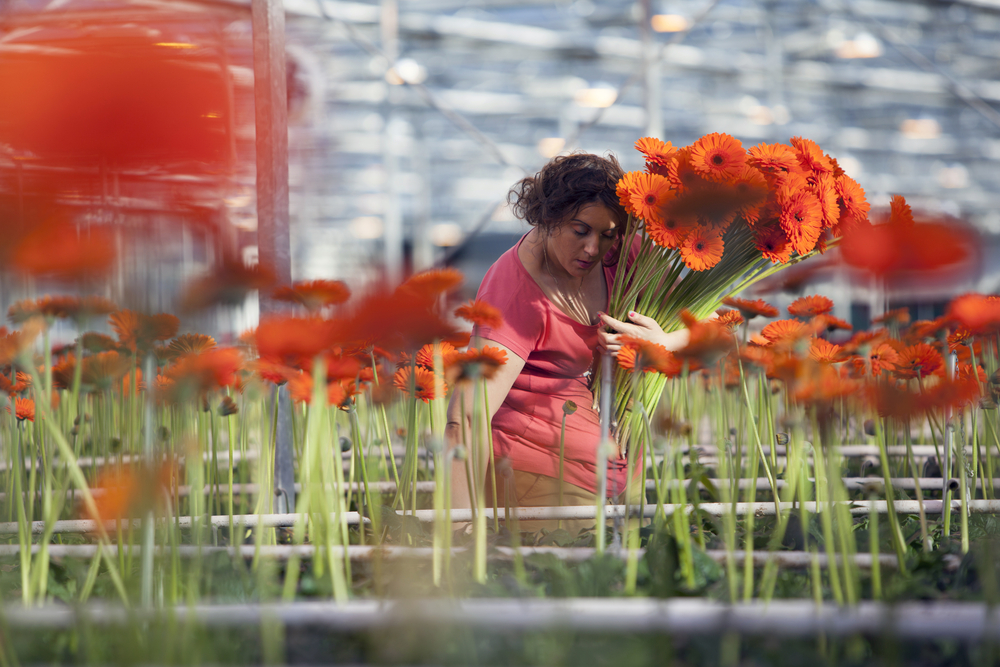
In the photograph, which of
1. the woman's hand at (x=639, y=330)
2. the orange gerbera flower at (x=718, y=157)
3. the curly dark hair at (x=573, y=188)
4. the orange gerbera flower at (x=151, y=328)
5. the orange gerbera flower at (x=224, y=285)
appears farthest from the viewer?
the curly dark hair at (x=573, y=188)

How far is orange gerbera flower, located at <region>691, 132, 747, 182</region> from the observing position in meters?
0.60

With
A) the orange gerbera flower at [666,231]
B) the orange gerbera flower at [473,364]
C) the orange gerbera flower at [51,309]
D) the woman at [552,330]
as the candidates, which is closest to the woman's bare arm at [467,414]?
the woman at [552,330]

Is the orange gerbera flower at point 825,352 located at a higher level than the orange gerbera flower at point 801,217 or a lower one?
lower

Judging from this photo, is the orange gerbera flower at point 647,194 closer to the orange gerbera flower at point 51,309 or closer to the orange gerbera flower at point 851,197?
the orange gerbera flower at point 851,197

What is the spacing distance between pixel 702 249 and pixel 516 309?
308 millimetres

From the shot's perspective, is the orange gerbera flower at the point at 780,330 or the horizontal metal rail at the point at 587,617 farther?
the orange gerbera flower at the point at 780,330

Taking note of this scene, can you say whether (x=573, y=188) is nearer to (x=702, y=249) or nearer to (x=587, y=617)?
(x=702, y=249)

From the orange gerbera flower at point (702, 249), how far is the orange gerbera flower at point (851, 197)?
5.2 inches

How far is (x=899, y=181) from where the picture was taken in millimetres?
9297

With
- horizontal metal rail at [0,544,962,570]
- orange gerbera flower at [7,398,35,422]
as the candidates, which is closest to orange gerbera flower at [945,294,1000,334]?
horizontal metal rail at [0,544,962,570]

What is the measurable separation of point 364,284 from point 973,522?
0.62m

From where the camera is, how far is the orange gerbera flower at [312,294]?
0.51m

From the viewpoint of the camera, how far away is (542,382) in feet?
3.09

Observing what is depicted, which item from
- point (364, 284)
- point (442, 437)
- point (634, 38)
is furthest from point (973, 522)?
point (634, 38)
